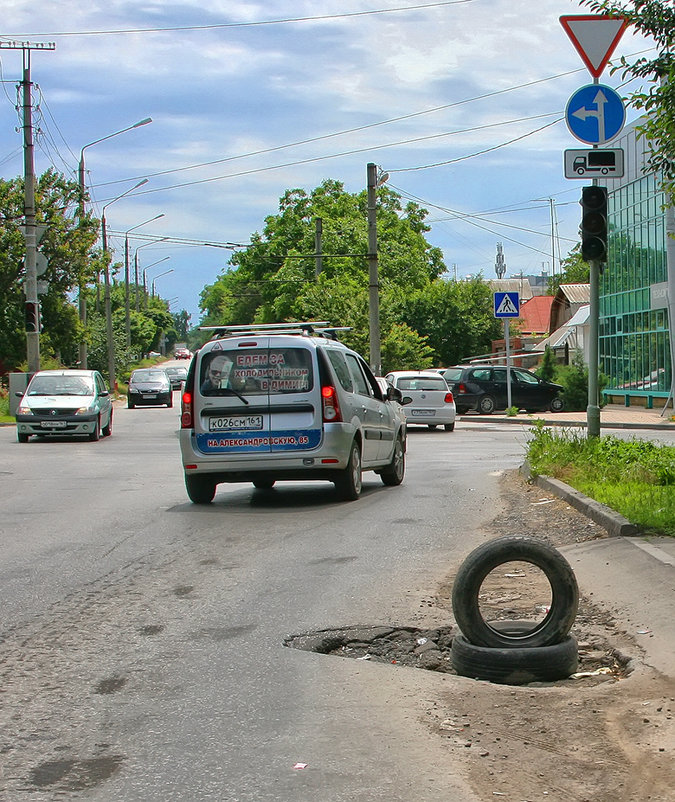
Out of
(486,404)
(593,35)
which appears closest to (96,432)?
(486,404)

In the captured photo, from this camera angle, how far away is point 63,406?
85.8 feet

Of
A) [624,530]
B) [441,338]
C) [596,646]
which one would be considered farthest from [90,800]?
[441,338]

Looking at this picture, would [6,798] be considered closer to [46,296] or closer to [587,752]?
[587,752]

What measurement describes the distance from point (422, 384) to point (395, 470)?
1406 cm

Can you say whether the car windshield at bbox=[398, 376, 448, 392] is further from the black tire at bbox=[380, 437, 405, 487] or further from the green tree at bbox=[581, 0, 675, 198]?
the green tree at bbox=[581, 0, 675, 198]

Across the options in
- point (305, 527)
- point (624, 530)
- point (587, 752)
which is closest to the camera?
point (587, 752)

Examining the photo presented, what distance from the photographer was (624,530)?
9.12 metres

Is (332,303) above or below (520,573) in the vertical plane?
above

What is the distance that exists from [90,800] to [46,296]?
156 ft

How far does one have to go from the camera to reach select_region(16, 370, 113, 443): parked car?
25.9 meters

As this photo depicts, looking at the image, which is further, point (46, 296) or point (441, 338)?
point (441, 338)

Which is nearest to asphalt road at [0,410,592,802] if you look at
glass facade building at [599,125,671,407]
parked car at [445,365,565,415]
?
parked car at [445,365,565,415]

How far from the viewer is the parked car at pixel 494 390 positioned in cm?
3659

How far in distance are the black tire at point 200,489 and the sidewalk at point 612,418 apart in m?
17.6
